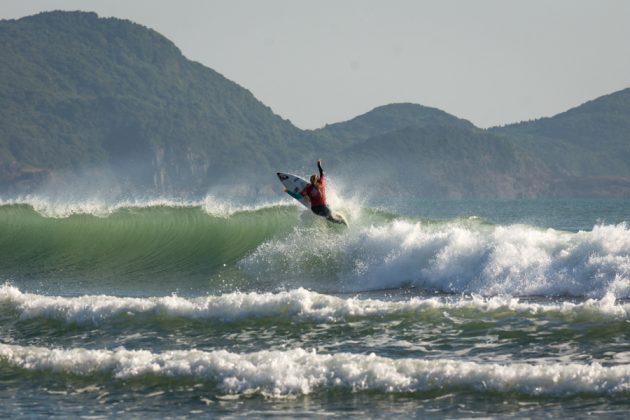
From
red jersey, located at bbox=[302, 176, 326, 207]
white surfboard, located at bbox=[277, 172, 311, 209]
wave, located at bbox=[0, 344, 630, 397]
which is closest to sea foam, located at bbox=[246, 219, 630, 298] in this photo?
white surfboard, located at bbox=[277, 172, 311, 209]

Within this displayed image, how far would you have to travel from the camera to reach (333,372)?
526 inches

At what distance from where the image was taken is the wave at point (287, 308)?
1611 centimetres

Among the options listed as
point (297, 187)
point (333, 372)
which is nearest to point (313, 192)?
point (297, 187)

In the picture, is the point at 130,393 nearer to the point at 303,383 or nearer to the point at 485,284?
the point at 303,383

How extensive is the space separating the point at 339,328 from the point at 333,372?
304 cm

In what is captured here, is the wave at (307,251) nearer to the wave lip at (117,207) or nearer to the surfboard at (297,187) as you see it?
the wave lip at (117,207)

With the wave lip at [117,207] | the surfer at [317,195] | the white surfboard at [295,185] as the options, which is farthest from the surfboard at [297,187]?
the wave lip at [117,207]

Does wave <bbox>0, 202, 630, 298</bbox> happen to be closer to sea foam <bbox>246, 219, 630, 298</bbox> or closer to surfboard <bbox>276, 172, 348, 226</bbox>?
sea foam <bbox>246, 219, 630, 298</bbox>

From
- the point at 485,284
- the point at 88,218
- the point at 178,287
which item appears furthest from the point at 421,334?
the point at 88,218

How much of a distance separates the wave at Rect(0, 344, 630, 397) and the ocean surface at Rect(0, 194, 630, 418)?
26mm

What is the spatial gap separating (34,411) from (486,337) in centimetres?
664

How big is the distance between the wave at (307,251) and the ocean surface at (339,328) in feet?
0.22

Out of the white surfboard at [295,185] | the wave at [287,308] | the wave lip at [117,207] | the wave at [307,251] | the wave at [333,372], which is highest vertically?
the wave lip at [117,207]

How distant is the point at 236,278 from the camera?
89.8ft
